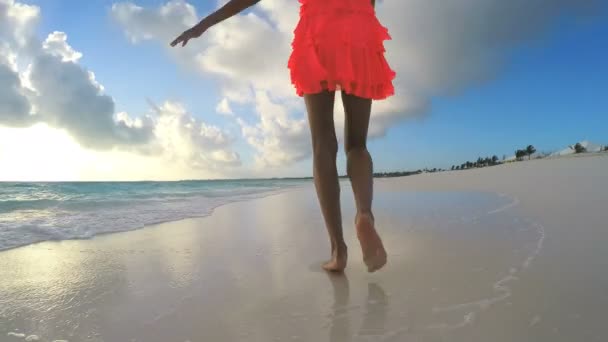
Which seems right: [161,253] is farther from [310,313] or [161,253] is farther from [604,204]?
[604,204]

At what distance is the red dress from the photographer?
5.19 feet

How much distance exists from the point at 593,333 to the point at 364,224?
2.51 feet

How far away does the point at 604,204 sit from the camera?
2.69 metres

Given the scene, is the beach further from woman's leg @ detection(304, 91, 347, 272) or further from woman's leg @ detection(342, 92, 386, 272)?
woman's leg @ detection(342, 92, 386, 272)

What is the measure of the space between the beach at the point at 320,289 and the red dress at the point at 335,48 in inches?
32.6

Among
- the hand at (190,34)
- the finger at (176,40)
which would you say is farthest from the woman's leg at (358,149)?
the finger at (176,40)

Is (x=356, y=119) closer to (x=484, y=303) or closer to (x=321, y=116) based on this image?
(x=321, y=116)

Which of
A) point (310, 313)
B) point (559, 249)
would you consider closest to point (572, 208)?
point (559, 249)

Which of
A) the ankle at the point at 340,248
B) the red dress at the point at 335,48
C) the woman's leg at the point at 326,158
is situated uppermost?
the red dress at the point at 335,48

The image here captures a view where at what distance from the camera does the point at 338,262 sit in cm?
154

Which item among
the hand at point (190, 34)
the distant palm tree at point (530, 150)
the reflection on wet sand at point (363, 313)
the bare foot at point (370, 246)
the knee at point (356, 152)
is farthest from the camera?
the distant palm tree at point (530, 150)

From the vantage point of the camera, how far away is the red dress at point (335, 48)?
62.3 inches

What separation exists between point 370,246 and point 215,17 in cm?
134

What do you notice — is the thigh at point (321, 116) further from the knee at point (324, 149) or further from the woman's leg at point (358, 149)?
the woman's leg at point (358, 149)
